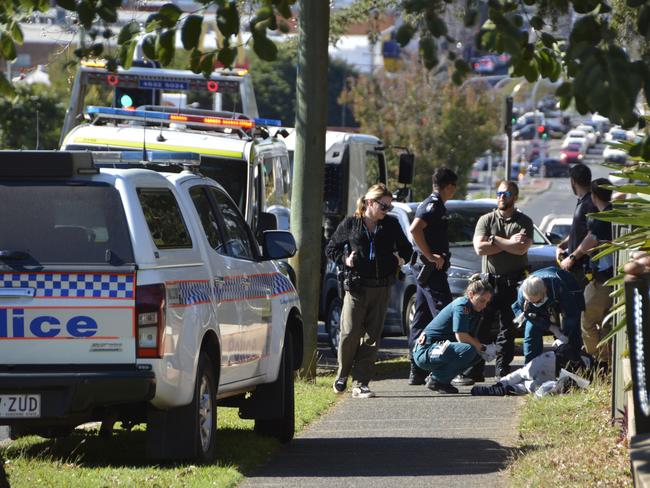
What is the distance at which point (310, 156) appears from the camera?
41.2 ft

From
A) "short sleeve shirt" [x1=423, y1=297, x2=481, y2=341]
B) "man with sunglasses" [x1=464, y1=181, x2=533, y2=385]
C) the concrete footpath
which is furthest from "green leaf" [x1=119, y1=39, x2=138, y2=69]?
"man with sunglasses" [x1=464, y1=181, x2=533, y2=385]

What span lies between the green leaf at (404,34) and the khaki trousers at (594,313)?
7.67m

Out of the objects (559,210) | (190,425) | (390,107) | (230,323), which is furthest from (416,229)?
(559,210)

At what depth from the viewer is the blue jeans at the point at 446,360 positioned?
1174 centimetres

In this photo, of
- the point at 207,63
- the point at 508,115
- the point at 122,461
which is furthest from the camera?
the point at 508,115

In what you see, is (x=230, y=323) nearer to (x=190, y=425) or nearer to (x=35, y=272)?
(x=190, y=425)

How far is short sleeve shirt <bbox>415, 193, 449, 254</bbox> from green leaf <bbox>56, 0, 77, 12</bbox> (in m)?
8.08

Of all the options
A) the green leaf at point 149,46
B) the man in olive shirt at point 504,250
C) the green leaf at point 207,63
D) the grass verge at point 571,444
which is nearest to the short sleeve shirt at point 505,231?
the man in olive shirt at point 504,250

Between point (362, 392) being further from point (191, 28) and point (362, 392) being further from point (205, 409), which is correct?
point (191, 28)

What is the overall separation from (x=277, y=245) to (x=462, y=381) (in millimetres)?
3702

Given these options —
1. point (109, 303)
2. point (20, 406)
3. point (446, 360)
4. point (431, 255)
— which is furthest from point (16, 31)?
point (431, 255)

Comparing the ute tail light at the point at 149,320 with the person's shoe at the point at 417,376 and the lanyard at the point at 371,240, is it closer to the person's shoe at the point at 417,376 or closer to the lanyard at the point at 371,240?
the lanyard at the point at 371,240

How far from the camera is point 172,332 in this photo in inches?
294

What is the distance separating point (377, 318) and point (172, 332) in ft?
15.2
